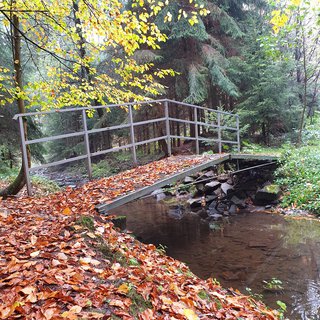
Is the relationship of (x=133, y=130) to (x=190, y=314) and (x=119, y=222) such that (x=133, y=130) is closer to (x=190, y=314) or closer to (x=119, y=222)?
(x=119, y=222)

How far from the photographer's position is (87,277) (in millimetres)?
2814

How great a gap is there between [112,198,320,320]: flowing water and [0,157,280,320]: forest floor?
3.73 feet

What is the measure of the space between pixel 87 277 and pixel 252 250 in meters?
4.61

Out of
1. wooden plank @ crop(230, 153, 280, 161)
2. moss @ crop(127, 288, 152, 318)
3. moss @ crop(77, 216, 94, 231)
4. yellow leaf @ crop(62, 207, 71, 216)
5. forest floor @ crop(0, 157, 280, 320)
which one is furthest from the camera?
wooden plank @ crop(230, 153, 280, 161)

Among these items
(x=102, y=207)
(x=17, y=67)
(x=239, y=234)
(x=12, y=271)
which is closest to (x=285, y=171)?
(x=239, y=234)

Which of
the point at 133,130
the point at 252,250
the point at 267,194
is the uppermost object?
the point at 133,130

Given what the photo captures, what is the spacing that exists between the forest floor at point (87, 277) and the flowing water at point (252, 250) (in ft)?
3.73

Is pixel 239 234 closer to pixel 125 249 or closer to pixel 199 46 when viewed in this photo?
pixel 125 249

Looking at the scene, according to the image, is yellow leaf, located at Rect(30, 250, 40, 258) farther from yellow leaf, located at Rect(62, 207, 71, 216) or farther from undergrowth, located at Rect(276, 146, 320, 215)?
undergrowth, located at Rect(276, 146, 320, 215)

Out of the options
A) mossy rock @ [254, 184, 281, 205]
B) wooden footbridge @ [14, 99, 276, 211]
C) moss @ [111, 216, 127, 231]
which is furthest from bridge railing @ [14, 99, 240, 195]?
mossy rock @ [254, 184, 281, 205]

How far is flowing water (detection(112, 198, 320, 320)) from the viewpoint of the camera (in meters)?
4.75

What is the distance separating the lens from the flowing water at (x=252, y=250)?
475cm

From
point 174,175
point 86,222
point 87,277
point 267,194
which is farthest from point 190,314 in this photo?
point 267,194

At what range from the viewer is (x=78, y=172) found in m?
19.3
